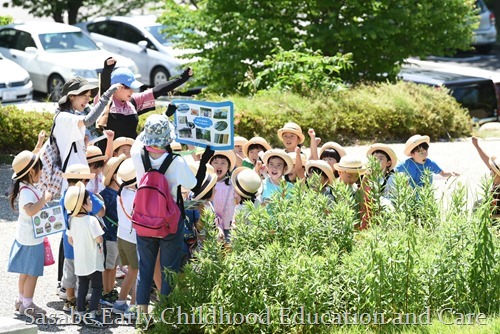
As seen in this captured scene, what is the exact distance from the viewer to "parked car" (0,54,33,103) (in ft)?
58.1

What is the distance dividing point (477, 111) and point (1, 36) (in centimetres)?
961

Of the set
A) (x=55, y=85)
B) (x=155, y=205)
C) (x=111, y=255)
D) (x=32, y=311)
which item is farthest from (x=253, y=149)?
(x=55, y=85)

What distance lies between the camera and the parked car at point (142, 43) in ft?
68.7

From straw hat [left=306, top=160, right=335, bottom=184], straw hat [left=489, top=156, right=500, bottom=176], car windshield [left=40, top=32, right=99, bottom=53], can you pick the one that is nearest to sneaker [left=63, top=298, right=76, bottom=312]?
straw hat [left=306, top=160, right=335, bottom=184]

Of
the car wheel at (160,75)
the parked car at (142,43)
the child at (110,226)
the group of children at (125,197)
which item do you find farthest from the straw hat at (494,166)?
the car wheel at (160,75)

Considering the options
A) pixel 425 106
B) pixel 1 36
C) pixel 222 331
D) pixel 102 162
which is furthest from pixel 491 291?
pixel 1 36

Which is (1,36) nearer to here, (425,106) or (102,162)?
(425,106)

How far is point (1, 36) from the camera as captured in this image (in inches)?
799

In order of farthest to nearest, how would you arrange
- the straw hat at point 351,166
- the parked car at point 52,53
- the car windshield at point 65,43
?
the car windshield at point 65,43
the parked car at point 52,53
the straw hat at point 351,166

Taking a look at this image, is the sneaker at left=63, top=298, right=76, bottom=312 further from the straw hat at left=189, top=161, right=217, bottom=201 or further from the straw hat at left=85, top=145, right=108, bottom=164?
the straw hat at left=189, top=161, right=217, bottom=201

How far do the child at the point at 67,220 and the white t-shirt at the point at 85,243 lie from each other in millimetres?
107

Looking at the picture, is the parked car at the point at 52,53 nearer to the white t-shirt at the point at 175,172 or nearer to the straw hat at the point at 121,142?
the straw hat at the point at 121,142

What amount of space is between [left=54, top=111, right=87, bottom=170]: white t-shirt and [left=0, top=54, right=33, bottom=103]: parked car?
8784mm

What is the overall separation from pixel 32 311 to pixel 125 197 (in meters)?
1.19
